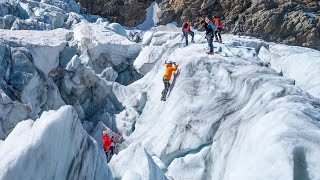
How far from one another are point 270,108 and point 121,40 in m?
16.6

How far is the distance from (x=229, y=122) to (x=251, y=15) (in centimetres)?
4205

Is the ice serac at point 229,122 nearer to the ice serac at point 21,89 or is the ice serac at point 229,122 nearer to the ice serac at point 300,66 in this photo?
the ice serac at point 300,66

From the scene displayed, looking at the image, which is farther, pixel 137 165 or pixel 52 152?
pixel 137 165

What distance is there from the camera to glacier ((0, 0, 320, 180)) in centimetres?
888

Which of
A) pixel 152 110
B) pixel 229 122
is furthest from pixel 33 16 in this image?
pixel 229 122

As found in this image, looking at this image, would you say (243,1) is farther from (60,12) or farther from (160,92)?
(160,92)

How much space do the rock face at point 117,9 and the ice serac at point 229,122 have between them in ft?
122

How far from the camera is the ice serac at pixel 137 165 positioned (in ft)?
31.6

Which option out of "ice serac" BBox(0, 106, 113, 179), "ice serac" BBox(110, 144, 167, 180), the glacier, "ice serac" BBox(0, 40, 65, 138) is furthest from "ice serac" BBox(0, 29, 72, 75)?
"ice serac" BBox(0, 106, 113, 179)

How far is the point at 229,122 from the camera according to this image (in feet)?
46.1

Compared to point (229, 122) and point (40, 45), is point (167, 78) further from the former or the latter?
point (40, 45)

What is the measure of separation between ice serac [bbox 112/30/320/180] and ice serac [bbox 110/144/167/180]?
5.5 inches

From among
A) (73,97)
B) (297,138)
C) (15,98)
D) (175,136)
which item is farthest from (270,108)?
(73,97)

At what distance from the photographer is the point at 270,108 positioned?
12453mm
